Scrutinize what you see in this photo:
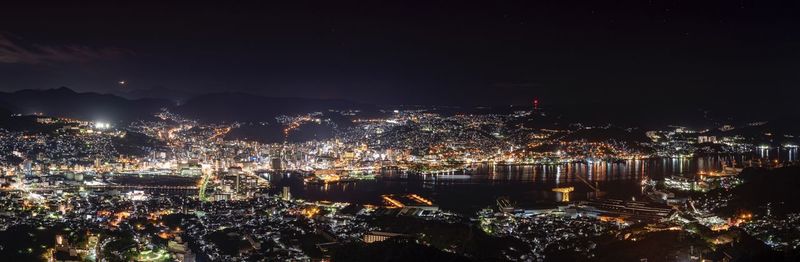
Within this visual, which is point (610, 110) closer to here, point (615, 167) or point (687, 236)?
point (615, 167)

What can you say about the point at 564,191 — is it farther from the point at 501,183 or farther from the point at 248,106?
the point at 248,106

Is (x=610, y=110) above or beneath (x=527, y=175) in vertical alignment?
above

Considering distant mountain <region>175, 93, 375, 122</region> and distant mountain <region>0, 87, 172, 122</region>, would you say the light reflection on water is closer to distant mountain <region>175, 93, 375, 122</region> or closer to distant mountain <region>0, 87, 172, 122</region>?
distant mountain <region>0, 87, 172, 122</region>

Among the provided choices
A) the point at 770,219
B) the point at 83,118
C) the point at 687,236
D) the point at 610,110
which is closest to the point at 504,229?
the point at 687,236

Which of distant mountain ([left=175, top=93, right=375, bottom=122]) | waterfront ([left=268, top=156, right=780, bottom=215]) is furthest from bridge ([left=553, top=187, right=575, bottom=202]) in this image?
distant mountain ([left=175, top=93, right=375, bottom=122])

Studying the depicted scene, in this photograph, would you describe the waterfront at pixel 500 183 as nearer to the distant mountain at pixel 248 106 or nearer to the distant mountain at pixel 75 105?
the distant mountain at pixel 75 105

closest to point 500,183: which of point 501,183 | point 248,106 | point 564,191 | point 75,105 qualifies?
point 501,183
